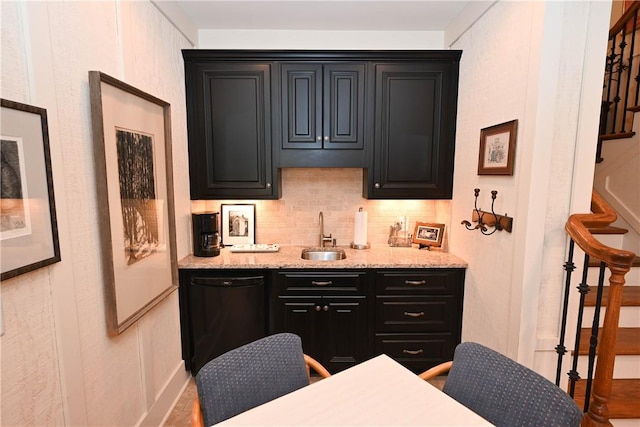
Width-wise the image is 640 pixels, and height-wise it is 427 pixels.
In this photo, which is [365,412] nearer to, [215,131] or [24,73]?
[24,73]

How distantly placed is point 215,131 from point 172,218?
86 cm

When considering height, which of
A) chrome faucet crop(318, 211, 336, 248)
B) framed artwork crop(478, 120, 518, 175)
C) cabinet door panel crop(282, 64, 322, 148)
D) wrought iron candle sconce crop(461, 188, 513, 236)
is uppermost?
cabinet door panel crop(282, 64, 322, 148)

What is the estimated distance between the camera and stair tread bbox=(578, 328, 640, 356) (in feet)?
5.83

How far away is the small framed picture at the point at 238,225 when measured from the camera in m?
2.96

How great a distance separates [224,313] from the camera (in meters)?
2.47

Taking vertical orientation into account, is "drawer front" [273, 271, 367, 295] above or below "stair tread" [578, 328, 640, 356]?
above

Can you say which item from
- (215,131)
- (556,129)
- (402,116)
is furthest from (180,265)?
(556,129)

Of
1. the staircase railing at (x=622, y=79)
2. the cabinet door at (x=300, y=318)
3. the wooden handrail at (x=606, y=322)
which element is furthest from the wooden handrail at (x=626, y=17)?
the cabinet door at (x=300, y=318)

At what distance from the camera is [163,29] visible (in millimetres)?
2164

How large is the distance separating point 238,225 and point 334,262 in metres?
1.01

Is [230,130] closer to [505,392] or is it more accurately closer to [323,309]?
[323,309]

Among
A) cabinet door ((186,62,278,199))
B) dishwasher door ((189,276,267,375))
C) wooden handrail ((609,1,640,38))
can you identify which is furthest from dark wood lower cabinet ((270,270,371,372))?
wooden handrail ((609,1,640,38))

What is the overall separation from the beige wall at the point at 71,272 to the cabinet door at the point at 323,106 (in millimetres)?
1033

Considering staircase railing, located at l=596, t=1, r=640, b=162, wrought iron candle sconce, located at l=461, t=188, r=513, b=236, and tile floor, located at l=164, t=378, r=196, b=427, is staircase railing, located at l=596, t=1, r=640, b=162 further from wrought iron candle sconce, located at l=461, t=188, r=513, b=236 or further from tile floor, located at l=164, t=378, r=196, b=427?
tile floor, located at l=164, t=378, r=196, b=427
